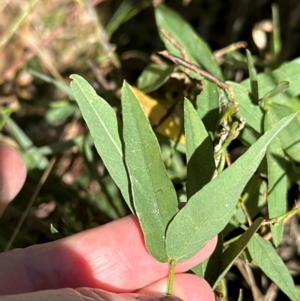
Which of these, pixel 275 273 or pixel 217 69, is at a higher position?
pixel 217 69

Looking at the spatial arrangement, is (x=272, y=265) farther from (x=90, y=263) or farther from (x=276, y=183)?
(x=90, y=263)

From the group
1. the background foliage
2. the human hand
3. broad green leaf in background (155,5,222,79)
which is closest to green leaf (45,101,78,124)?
the background foliage

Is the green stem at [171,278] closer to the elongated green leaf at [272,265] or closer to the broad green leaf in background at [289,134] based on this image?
the elongated green leaf at [272,265]

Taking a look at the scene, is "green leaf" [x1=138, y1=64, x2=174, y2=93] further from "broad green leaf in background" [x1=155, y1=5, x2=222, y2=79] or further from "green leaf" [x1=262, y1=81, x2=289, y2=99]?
"green leaf" [x1=262, y1=81, x2=289, y2=99]

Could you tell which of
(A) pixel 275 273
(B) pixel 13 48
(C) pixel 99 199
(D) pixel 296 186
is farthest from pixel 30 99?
(A) pixel 275 273

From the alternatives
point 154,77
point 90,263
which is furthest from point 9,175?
point 154,77

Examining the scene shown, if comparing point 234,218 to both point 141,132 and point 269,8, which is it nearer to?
point 141,132

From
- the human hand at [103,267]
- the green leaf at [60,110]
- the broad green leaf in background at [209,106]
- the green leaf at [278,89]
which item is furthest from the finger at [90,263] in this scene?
the green leaf at [60,110]
